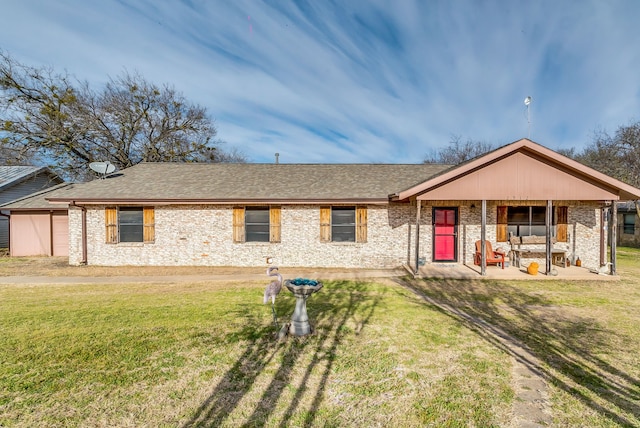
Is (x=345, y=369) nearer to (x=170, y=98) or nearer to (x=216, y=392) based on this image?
(x=216, y=392)

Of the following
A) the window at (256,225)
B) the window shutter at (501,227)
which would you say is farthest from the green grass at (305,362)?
the window at (256,225)

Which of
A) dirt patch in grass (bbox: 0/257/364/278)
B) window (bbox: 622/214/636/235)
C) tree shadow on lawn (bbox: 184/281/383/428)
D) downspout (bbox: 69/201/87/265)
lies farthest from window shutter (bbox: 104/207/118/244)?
window (bbox: 622/214/636/235)

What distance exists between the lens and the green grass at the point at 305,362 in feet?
10.0

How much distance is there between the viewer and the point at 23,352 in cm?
427

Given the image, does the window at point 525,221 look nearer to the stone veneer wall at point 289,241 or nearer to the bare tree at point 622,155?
the stone veneer wall at point 289,241

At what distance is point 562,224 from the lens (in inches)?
448

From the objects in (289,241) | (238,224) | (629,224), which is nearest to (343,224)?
(289,241)

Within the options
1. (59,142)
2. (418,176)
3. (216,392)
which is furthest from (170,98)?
(216,392)

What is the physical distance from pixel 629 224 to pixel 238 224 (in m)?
27.5

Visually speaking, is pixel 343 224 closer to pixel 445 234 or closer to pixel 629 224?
pixel 445 234

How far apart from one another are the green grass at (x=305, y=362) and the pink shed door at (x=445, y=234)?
167 inches

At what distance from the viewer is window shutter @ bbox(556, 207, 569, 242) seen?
11.3 meters

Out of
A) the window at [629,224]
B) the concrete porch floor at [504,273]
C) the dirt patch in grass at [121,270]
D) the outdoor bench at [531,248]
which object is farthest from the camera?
the window at [629,224]

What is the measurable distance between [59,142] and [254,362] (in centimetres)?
2560
